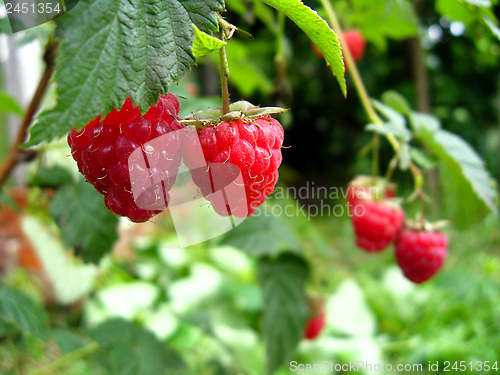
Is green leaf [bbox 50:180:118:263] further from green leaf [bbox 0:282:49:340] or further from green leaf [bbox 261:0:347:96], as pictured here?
green leaf [bbox 261:0:347:96]

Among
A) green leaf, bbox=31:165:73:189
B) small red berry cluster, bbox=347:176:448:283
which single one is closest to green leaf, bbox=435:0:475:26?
small red berry cluster, bbox=347:176:448:283

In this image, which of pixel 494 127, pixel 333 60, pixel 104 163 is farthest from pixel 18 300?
pixel 494 127

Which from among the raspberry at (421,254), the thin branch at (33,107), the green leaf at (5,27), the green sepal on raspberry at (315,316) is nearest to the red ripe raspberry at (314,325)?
the green sepal on raspberry at (315,316)

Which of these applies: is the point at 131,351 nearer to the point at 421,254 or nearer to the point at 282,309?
the point at 282,309

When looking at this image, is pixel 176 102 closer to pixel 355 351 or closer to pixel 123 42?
pixel 123 42

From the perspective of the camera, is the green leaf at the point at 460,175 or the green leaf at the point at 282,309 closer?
the green leaf at the point at 460,175

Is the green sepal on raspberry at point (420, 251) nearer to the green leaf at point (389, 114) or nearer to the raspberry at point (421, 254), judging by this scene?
the raspberry at point (421, 254)
